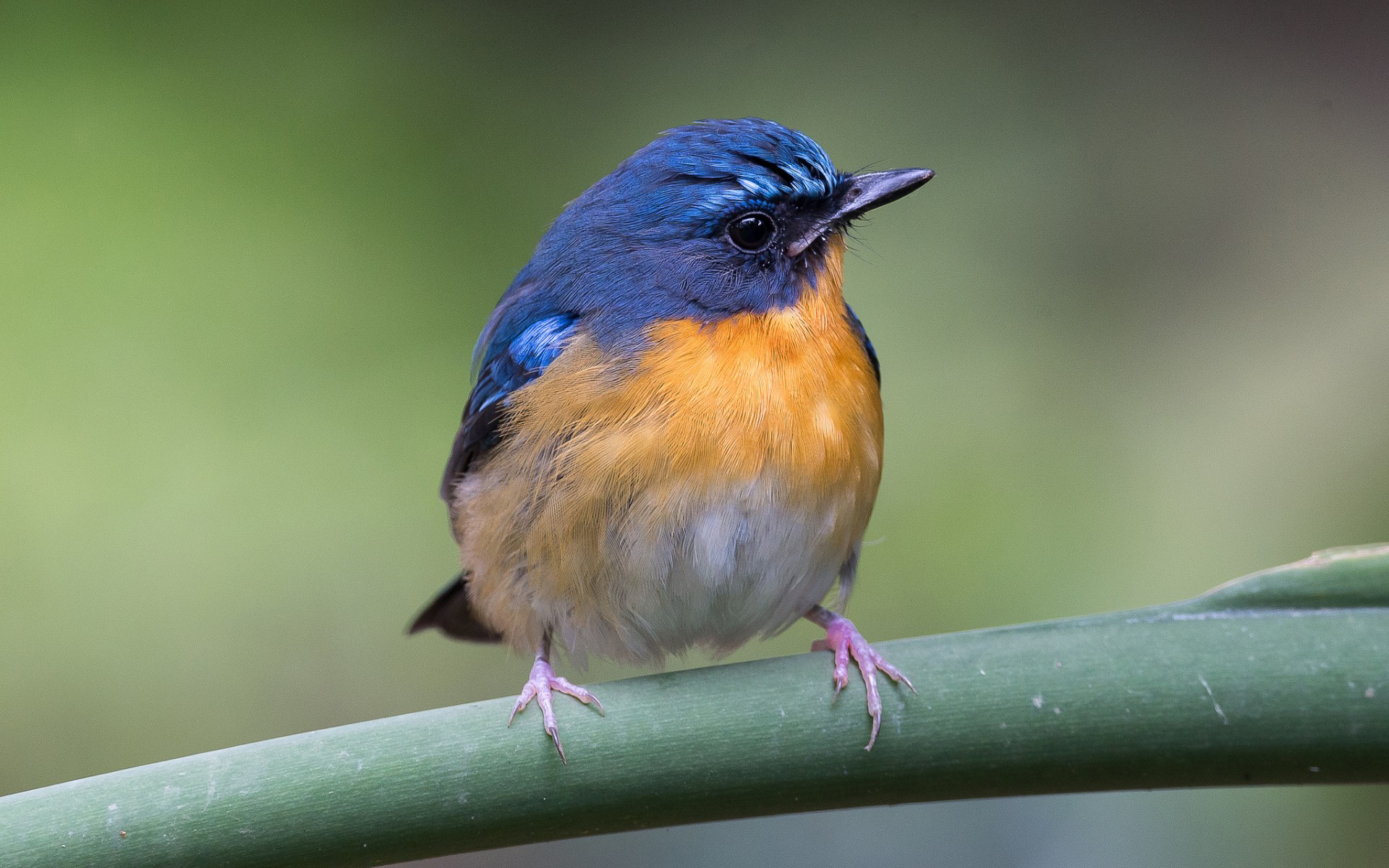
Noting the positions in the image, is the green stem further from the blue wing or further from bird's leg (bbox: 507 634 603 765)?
the blue wing

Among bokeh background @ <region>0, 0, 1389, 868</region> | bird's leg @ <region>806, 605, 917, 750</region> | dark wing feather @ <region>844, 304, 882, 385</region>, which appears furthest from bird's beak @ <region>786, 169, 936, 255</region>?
bokeh background @ <region>0, 0, 1389, 868</region>

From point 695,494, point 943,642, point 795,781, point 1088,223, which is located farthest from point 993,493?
point 795,781

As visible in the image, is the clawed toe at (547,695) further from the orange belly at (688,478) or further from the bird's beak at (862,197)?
the bird's beak at (862,197)

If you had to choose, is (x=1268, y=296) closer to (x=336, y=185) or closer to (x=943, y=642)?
(x=943, y=642)

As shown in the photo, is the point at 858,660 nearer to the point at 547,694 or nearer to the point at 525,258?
the point at 547,694

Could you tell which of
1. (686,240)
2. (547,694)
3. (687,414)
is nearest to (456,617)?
(547,694)
